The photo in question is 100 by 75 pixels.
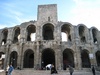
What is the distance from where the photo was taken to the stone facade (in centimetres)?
2586

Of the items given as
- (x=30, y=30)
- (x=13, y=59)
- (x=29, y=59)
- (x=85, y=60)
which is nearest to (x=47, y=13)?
(x=30, y=30)

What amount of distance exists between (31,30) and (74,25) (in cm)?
1079

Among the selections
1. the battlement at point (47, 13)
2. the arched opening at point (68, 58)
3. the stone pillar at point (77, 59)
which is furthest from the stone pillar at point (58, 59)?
the battlement at point (47, 13)

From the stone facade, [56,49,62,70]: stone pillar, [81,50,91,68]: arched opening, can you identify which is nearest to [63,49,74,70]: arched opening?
the stone facade

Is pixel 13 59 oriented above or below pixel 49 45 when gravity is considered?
below

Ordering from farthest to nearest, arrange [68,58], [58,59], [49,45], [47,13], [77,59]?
[47,13], [68,58], [49,45], [77,59], [58,59]

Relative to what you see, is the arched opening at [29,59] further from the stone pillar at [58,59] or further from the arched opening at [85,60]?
the arched opening at [85,60]

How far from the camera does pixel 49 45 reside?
87.9 feet

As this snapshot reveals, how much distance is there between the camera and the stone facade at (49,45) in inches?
1018

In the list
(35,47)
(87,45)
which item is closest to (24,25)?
(35,47)

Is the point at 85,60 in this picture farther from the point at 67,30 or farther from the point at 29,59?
the point at 29,59

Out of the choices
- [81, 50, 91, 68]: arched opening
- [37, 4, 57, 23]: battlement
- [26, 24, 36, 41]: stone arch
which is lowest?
[81, 50, 91, 68]: arched opening

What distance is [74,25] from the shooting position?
1156 inches

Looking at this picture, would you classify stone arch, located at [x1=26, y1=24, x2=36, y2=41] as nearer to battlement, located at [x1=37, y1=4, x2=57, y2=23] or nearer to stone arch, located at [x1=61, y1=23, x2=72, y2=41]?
battlement, located at [x1=37, y1=4, x2=57, y2=23]
